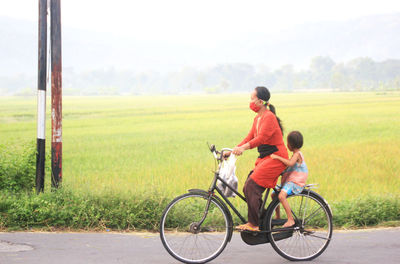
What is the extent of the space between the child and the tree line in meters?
72.6

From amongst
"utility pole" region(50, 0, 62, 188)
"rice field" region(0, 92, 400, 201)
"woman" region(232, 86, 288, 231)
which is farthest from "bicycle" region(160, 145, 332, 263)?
"utility pole" region(50, 0, 62, 188)

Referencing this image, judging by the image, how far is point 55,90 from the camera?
8258mm

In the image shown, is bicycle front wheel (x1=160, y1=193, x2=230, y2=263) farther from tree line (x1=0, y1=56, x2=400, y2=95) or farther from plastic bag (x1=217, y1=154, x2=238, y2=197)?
tree line (x1=0, y1=56, x2=400, y2=95)

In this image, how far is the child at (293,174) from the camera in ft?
19.3

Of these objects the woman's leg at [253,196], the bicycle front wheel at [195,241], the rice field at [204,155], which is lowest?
the rice field at [204,155]

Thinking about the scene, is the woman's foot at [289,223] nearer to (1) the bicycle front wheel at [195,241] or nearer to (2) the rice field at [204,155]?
(1) the bicycle front wheel at [195,241]

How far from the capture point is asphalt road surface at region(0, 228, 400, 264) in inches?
229

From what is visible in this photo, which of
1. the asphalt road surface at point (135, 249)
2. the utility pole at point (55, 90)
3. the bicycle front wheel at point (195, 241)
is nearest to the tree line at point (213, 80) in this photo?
the utility pole at point (55, 90)

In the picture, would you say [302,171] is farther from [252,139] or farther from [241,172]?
[241,172]

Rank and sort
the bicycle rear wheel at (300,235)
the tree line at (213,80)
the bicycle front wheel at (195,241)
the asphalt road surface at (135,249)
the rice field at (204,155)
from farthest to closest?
the tree line at (213,80), the rice field at (204,155), the bicycle rear wheel at (300,235), the asphalt road surface at (135,249), the bicycle front wheel at (195,241)

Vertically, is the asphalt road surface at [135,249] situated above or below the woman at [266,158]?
below

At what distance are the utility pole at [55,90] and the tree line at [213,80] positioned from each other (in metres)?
71.4

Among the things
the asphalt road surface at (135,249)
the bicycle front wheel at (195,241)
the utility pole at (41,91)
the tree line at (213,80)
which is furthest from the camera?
the tree line at (213,80)

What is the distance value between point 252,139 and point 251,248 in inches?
56.2
